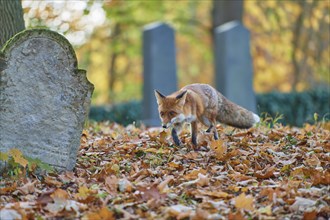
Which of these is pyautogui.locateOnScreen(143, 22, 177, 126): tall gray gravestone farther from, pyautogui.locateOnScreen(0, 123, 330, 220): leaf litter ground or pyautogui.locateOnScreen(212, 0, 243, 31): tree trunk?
pyautogui.locateOnScreen(0, 123, 330, 220): leaf litter ground

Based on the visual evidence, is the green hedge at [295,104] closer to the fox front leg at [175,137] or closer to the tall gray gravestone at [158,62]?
the tall gray gravestone at [158,62]

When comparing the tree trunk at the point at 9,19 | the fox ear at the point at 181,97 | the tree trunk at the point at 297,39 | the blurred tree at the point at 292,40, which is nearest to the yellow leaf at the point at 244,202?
the fox ear at the point at 181,97

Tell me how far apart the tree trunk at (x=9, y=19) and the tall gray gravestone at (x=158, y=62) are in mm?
6375

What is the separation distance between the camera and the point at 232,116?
7.88m

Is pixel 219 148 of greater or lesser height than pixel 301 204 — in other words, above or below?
above

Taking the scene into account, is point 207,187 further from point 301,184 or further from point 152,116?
point 152,116

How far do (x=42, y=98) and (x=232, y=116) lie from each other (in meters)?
2.79

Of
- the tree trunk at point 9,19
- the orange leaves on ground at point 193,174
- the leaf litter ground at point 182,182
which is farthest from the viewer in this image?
the tree trunk at point 9,19

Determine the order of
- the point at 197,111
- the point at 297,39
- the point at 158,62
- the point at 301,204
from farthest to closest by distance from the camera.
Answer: the point at 297,39 < the point at 158,62 < the point at 197,111 < the point at 301,204

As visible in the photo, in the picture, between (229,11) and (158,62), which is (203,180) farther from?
(229,11)

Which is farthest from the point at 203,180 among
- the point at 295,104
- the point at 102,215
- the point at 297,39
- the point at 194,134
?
the point at 297,39

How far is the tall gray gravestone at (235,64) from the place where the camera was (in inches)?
608

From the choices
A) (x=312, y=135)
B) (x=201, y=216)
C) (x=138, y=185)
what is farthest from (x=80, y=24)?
(x=201, y=216)

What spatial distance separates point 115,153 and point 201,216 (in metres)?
2.31
